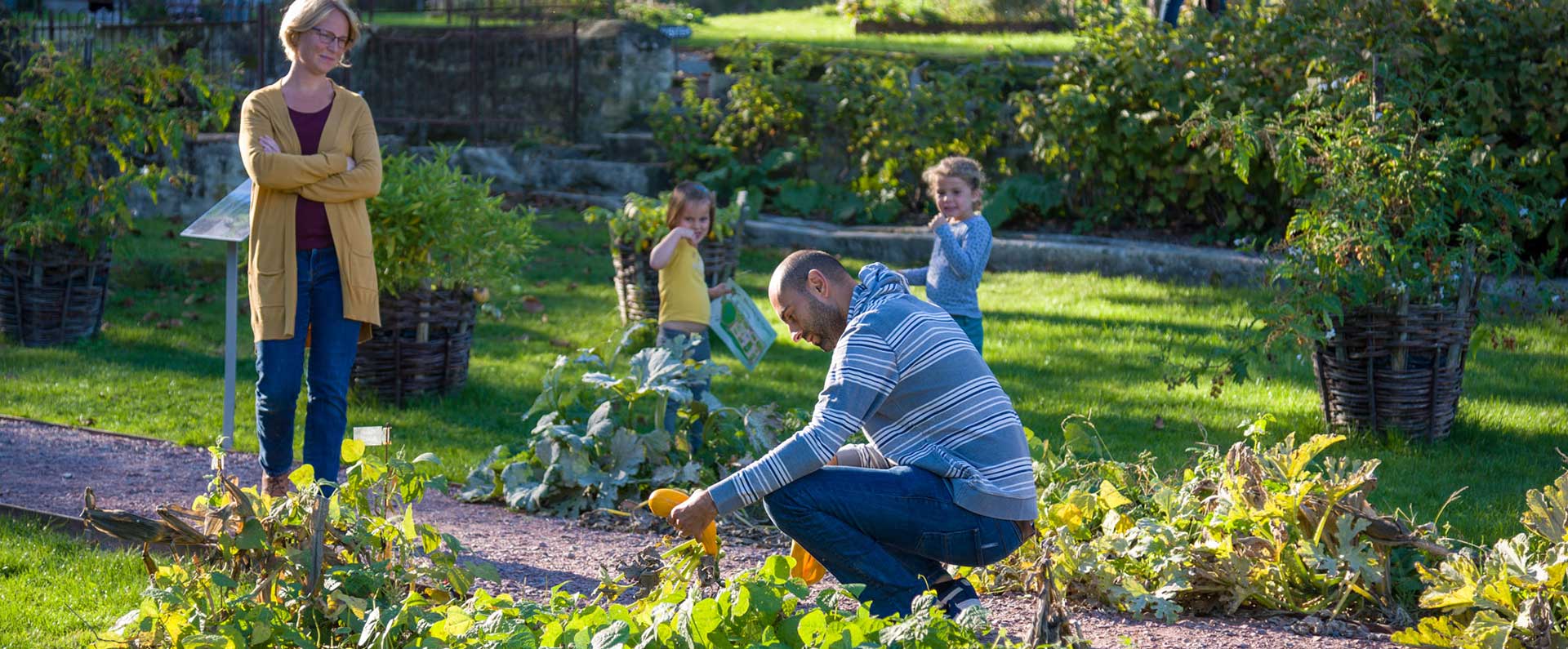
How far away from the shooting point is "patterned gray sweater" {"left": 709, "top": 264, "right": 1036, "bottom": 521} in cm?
331

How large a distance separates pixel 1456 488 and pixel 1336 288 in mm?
885

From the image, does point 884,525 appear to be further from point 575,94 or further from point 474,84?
point 474,84

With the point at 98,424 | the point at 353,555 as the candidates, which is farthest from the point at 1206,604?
the point at 98,424

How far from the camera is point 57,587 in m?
4.12

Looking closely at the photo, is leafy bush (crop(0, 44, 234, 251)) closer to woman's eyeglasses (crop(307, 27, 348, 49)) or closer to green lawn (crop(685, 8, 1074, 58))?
woman's eyeglasses (crop(307, 27, 348, 49))

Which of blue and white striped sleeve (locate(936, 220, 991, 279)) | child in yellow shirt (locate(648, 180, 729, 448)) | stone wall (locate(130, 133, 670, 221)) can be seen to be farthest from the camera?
stone wall (locate(130, 133, 670, 221))

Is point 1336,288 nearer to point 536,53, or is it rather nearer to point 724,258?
point 724,258

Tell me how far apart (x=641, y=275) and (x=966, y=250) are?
117 inches

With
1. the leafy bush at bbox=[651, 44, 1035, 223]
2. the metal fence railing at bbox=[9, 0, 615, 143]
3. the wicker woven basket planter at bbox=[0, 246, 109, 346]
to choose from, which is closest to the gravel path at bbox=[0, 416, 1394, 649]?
the wicker woven basket planter at bbox=[0, 246, 109, 346]

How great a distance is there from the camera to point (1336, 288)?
5648 millimetres

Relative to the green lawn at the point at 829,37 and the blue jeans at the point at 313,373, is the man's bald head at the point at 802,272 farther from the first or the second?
the green lawn at the point at 829,37

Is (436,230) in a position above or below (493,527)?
above

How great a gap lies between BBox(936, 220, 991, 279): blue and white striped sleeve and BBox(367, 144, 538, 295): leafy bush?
2.16 meters

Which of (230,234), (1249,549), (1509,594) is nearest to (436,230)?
(230,234)
